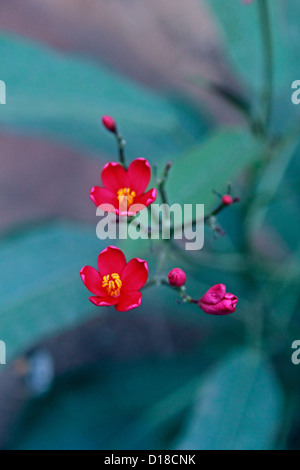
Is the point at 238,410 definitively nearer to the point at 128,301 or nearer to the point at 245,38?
the point at 128,301

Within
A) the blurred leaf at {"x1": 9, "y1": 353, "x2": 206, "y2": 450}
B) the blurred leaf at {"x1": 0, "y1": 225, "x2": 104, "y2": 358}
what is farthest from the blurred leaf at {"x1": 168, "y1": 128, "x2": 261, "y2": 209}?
the blurred leaf at {"x1": 9, "y1": 353, "x2": 206, "y2": 450}

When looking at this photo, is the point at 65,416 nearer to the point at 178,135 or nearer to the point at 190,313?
the point at 190,313

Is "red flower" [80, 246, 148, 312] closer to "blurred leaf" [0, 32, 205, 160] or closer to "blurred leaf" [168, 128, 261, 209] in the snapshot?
"blurred leaf" [168, 128, 261, 209]

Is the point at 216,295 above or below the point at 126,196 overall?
below

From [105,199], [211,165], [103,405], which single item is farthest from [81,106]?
[103,405]

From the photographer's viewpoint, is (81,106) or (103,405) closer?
(81,106)

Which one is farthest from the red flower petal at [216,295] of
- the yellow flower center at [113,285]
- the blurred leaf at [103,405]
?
the blurred leaf at [103,405]
